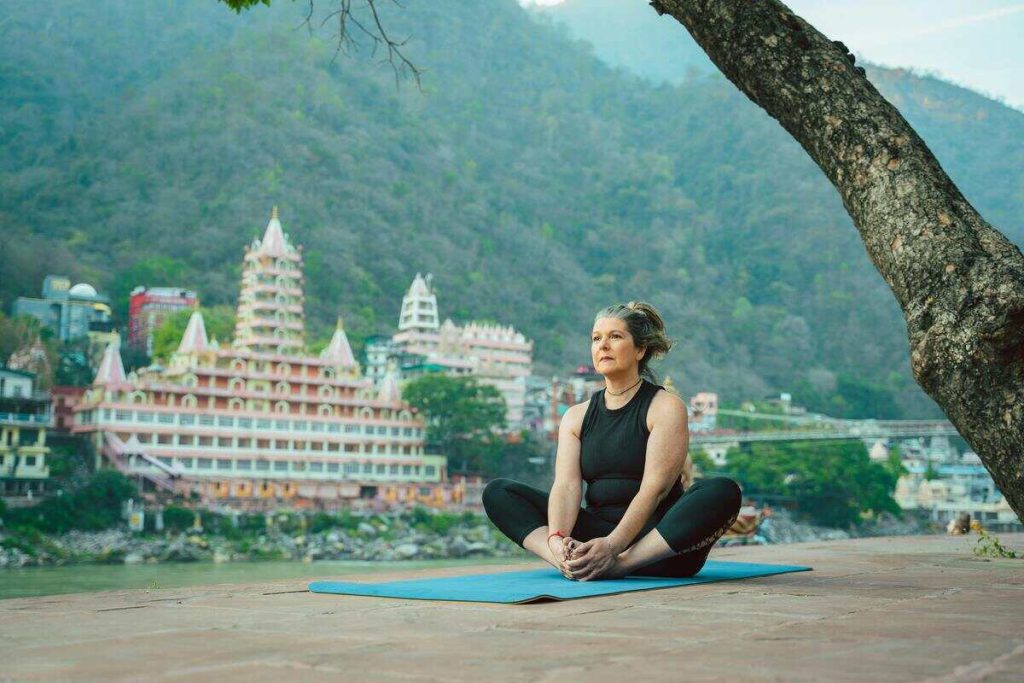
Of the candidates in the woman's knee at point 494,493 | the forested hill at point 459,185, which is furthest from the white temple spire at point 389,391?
the woman's knee at point 494,493

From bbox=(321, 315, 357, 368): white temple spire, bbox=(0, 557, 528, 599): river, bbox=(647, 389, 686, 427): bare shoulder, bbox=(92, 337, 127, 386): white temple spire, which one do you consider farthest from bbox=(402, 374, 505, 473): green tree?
bbox=(647, 389, 686, 427): bare shoulder

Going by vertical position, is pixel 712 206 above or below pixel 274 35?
below

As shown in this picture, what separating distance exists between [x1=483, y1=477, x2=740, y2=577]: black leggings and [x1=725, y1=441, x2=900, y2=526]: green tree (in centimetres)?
3614

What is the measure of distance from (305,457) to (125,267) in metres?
12.5

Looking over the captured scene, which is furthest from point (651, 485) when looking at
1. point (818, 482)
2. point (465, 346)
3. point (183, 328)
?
point (465, 346)

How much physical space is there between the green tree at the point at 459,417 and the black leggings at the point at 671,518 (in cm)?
3361

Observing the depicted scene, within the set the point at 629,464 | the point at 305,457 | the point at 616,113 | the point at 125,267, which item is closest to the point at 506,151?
the point at 616,113

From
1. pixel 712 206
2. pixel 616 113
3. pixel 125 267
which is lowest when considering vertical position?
pixel 125 267

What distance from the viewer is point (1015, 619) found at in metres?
1.88

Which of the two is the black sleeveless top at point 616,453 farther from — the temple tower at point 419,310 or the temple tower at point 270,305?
the temple tower at point 419,310

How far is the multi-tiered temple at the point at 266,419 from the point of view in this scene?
31250mm

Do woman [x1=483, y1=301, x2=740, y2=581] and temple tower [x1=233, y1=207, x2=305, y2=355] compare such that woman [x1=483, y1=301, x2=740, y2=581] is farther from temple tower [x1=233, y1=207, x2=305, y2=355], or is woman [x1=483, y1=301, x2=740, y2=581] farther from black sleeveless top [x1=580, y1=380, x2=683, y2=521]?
temple tower [x1=233, y1=207, x2=305, y2=355]

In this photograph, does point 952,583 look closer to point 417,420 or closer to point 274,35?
point 417,420

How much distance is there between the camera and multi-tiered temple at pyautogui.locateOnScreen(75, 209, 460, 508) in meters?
31.2
